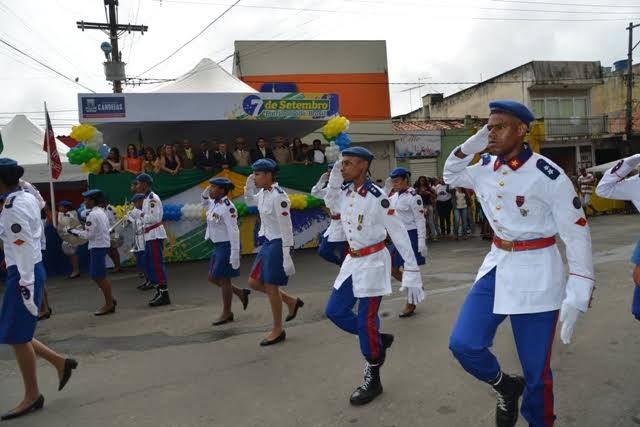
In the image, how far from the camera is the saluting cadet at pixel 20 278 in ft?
13.6

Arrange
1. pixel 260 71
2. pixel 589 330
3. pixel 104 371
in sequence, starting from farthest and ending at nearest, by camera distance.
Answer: pixel 260 71 < pixel 589 330 < pixel 104 371

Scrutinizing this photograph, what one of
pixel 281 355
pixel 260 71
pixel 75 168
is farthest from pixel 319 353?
pixel 260 71

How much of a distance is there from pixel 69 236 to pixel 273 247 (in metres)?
7.03

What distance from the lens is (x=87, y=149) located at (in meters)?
11.9

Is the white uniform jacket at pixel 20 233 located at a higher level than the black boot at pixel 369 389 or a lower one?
Result: higher

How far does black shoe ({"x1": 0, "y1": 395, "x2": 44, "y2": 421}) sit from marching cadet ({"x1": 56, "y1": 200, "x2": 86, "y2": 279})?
24.6 ft

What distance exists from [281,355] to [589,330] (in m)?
3.26

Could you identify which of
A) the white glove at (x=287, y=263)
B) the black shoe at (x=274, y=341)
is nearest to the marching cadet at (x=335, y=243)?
the white glove at (x=287, y=263)

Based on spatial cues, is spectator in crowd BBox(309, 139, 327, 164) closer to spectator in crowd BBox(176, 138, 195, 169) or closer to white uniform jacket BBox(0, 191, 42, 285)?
spectator in crowd BBox(176, 138, 195, 169)

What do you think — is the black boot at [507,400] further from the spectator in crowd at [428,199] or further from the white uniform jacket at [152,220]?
the spectator in crowd at [428,199]

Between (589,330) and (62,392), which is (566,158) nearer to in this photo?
(589,330)

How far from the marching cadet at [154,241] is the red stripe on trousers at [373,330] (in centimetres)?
491

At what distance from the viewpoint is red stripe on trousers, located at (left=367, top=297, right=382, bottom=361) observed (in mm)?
4117

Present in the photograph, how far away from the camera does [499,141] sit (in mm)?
3215
